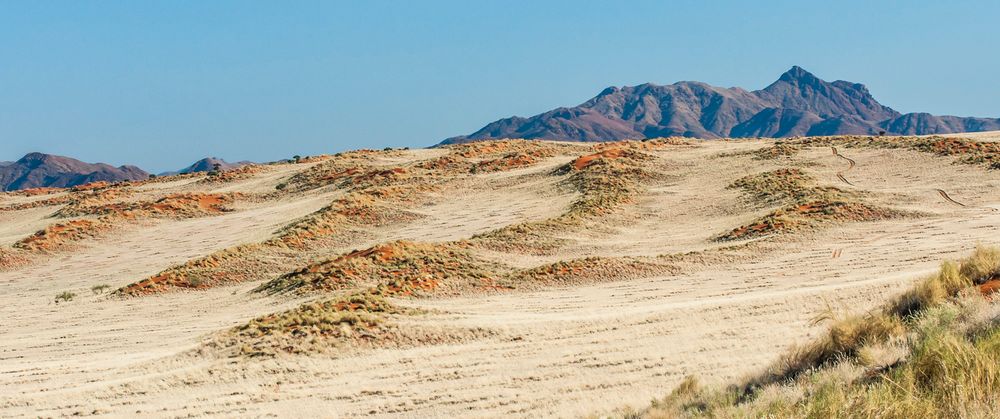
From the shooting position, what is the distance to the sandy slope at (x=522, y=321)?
12656 mm

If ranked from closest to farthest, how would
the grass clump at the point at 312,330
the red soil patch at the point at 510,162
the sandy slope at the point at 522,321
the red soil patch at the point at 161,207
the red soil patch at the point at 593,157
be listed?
the sandy slope at the point at 522,321
the grass clump at the point at 312,330
the red soil patch at the point at 593,157
the red soil patch at the point at 161,207
the red soil patch at the point at 510,162

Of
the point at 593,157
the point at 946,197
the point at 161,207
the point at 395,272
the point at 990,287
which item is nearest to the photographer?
the point at 990,287

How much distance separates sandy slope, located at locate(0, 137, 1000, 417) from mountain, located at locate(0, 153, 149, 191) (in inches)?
6021

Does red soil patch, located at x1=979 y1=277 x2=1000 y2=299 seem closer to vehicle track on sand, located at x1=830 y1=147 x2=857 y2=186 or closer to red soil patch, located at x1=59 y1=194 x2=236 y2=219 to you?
vehicle track on sand, located at x1=830 y1=147 x2=857 y2=186

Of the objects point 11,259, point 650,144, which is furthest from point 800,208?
point 11,259

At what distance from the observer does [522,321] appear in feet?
55.8

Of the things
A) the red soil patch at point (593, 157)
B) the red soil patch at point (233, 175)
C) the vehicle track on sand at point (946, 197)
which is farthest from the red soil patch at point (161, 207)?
the vehicle track on sand at point (946, 197)

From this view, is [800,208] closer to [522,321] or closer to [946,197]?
[946,197]

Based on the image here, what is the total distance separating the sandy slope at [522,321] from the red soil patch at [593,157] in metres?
8.56

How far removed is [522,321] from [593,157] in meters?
31.1

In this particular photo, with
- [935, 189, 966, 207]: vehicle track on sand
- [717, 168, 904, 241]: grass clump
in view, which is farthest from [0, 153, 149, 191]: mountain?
[935, 189, 966, 207]: vehicle track on sand

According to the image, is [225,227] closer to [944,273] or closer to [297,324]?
[297,324]

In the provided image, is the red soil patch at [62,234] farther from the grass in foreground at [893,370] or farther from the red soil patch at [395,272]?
the grass in foreground at [893,370]

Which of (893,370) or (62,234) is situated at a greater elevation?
(62,234)
